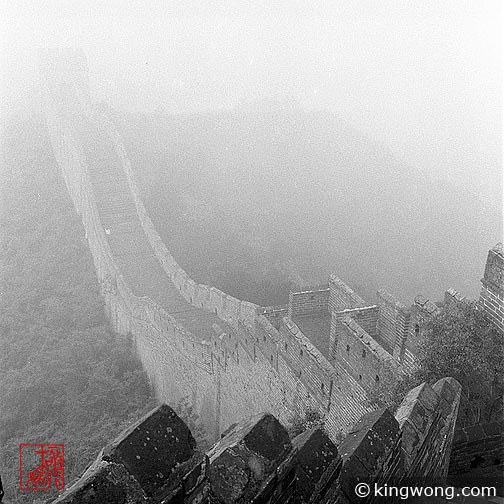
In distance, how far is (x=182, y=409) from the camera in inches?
663

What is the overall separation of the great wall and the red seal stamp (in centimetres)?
396

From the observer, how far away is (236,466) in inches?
124

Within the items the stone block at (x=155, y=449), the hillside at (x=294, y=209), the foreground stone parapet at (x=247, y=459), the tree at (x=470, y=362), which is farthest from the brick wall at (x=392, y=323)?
the stone block at (x=155, y=449)

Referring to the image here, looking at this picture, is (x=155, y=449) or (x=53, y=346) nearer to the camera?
(x=155, y=449)

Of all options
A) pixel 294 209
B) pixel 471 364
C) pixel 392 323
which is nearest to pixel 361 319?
pixel 392 323

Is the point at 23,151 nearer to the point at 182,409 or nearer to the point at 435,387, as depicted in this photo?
the point at 182,409

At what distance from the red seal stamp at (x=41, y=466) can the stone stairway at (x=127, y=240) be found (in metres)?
5.46

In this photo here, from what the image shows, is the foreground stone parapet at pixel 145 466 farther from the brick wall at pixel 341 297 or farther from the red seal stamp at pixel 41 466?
the red seal stamp at pixel 41 466

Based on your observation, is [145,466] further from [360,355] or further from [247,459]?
[360,355]

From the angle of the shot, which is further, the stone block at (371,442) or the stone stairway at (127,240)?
the stone stairway at (127,240)

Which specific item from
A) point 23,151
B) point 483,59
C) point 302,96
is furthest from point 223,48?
point 23,151

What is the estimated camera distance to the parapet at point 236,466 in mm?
2883
